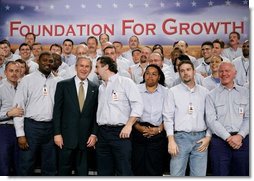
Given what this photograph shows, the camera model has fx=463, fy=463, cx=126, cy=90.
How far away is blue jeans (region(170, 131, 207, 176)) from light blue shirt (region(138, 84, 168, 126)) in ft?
0.90

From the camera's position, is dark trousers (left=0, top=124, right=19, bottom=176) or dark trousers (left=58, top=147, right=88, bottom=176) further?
dark trousers (left=0, top=124, right=19, bottom=176)

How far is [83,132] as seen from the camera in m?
4.82

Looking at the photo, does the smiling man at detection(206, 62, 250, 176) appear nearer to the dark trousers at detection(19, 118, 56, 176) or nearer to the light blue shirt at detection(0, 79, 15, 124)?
the dark trousers at detection(19, 118, 56, 176)

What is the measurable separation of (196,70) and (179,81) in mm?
216

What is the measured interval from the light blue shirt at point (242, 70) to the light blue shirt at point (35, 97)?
74.7 inches

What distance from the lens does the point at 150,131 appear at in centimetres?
478

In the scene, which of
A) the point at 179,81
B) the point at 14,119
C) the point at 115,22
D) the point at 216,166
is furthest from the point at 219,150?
the point at 14,119

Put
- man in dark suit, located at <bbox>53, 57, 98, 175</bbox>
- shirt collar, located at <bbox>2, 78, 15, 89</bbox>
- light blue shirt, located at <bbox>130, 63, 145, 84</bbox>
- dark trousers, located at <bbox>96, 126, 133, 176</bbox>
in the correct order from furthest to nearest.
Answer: shirt collar, located at <bbox>2, 78, 15, 89</bbox> → light blue shirt, located at <bbox>130, 63, 145, 84</bbox> → man in dark suit, located at <bbox>53, 57, 98, 175</bbox> → dark trousers, located at <bbox>96, 126, 133, 176</bbox>

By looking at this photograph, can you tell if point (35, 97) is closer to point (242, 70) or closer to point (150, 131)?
point (150, 131)

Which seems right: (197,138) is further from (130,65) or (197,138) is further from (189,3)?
(189,3)

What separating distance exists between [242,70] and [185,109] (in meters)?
0.73

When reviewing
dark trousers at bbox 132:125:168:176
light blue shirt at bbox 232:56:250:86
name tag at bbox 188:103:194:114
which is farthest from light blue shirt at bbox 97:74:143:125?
light blue shirt at bbox 232:56:250:86

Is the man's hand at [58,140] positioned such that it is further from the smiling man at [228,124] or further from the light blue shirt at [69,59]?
the smiling man at [228,124]

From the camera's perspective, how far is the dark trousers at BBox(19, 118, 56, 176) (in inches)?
192
